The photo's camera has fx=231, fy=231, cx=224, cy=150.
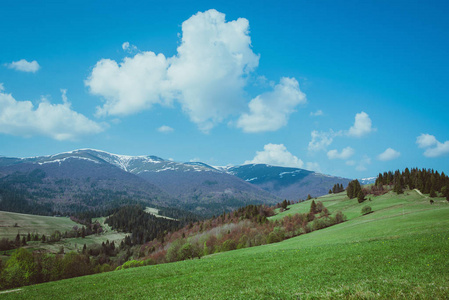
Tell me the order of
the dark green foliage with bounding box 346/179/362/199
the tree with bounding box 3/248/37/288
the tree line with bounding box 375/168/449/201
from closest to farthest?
the tree with bounding box 3/248/37/288 → the tree line with bounding box 375/168/449/201 → the dark green foliage with bounding box 346/179/362/199

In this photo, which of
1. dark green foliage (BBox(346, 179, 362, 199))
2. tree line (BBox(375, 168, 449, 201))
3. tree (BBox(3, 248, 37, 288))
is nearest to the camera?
tree (BBox(3, 248, 37, 288))

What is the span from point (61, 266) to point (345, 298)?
342ft

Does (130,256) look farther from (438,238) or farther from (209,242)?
(438,238)

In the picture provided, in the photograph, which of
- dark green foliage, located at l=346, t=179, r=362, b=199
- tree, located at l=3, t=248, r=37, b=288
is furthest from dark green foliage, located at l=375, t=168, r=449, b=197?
tree, located at l=3, t=248, r=37, b=288

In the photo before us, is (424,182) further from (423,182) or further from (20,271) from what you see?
(20,271)

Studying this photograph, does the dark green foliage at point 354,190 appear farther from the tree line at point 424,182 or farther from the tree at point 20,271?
the tree at point 20,271

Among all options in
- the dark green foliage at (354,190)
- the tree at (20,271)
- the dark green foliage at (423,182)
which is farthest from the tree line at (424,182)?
the tree at (20,271)

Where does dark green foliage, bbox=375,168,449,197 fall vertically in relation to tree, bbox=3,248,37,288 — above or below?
above

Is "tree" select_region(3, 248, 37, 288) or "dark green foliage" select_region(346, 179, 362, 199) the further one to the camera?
"dark green foliage" select_region(346, 179, 362, 199)

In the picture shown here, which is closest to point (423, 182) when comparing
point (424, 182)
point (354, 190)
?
point (424, 182)

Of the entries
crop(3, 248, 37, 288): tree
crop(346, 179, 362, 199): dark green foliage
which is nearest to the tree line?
crop(346, 179, 362, 199): dark green foliage

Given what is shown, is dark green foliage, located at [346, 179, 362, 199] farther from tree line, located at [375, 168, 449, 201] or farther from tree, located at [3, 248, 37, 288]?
tree, located at [3, 248, 37, 288]

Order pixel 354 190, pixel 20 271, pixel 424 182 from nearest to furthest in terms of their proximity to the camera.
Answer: pixel 20 271
pixel 424 182
pixel 354 190

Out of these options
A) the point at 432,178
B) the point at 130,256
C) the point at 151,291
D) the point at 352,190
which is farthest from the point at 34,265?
the point at 352,190
